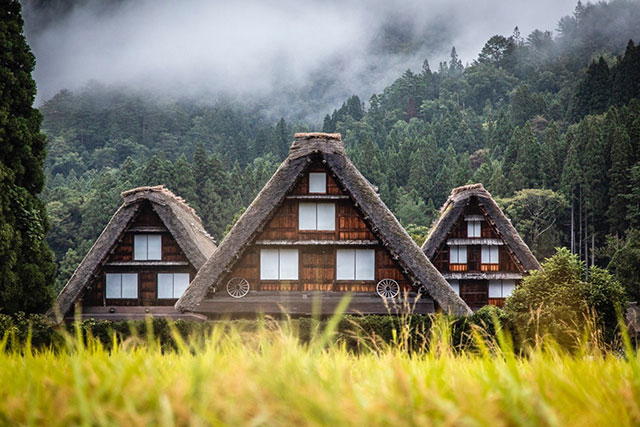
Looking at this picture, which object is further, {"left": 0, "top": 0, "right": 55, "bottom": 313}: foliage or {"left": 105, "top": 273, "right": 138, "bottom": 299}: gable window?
{"left": 105, "top": 273, "right": 138, "bottom": 299}: gable window

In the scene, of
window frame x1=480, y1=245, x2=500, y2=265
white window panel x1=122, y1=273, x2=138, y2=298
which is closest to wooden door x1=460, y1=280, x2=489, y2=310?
window frame x1=480, y1=245, x2=500, y2=265

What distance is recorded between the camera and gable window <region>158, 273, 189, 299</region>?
70.1ft

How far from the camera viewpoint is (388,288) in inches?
626

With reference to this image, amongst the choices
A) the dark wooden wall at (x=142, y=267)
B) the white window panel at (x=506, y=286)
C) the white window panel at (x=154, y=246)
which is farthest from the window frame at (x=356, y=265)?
the white window panel at (x=506, y=286)

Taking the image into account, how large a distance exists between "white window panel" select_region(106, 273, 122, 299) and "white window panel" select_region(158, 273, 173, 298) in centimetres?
121

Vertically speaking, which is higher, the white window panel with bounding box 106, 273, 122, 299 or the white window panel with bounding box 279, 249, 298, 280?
the white window panel with bounding box 279, 249, 298, 280

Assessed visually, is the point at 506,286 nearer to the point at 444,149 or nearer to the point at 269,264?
the point at 269,264

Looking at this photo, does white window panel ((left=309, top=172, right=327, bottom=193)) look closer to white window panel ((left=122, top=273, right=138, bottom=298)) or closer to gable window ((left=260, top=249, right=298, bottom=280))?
gable window ((left=260, top=249, right=298, bottom=280))

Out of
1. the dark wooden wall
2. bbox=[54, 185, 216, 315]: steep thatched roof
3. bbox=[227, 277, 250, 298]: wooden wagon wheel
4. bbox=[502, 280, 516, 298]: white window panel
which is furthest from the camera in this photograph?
bbox=[502, 280, 516, 298]: white window panel

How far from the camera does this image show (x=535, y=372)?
2984 mm

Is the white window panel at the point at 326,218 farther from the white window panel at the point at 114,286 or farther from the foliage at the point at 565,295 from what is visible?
the white window panel at the point at 114,286

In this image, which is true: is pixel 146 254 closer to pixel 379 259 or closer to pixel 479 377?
pixel 379 259

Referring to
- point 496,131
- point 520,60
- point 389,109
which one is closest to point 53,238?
point 496,131

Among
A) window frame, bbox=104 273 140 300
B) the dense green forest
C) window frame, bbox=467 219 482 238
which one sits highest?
the dense green forest
